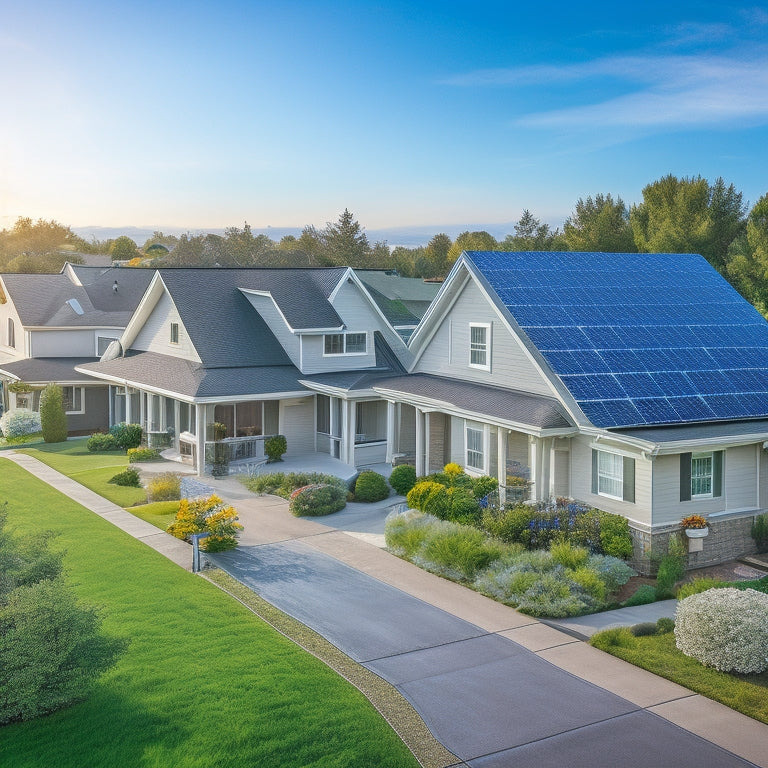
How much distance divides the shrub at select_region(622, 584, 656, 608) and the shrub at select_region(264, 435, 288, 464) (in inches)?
619

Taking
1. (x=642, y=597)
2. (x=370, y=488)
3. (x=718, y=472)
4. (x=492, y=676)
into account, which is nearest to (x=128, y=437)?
(x=370, y=488)

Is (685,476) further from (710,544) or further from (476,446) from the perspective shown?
Answer: (476,446)

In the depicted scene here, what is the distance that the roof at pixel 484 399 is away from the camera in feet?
69.4

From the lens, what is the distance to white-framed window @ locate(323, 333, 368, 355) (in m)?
33.2

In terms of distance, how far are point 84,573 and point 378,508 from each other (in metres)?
9.20

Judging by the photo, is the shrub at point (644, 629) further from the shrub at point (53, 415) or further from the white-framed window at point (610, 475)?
the shrub at point (53, 415)

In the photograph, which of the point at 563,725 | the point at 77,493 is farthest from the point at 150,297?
the point at 563,725

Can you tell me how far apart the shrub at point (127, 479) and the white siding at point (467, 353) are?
9.75 m

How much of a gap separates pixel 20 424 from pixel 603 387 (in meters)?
28.1

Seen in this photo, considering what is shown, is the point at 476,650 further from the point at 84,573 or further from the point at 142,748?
the point at 84,573

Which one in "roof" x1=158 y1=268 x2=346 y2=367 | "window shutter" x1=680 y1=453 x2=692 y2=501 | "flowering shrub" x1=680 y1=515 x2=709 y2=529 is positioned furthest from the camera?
"roof" x1=158 y1=268 x2=346 y2=367

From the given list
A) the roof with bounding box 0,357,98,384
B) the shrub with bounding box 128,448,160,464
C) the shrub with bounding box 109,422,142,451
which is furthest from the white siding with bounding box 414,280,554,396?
the roof with bounding box 0,357,98,384

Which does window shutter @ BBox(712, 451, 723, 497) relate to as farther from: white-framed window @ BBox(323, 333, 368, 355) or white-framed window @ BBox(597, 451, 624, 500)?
white-framed window @ BBox(323, 333, 368, 355)

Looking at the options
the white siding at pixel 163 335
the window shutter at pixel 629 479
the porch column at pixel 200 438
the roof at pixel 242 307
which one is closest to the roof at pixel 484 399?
the window shutter at pixel 629 479
